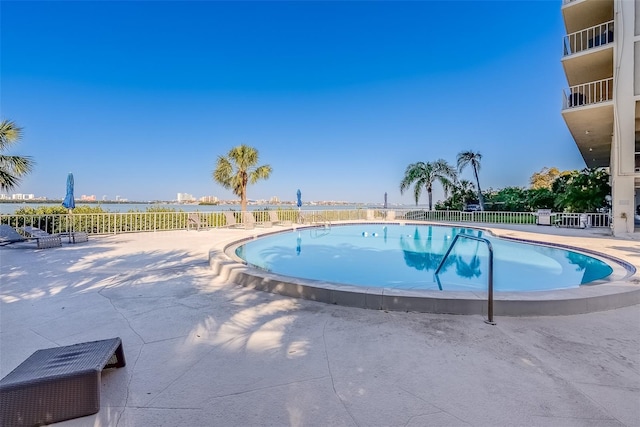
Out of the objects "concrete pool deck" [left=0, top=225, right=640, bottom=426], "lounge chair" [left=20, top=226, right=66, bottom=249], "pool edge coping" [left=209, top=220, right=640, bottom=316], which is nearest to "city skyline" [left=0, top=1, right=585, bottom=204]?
"lounge chair" [left=20, top=226, right=66, bottom=249]

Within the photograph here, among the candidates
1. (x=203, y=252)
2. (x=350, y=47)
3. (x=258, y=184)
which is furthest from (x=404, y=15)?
(x=203, y=252)

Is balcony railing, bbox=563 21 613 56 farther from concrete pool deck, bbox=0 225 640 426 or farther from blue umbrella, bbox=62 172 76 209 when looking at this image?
blue umbrella, bbox=62 172 76 209

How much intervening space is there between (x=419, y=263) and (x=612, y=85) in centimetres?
1196

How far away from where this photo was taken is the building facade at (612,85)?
10.2 m

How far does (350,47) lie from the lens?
17922 mm

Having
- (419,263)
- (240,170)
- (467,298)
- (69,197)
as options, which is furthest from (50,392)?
(240,170)

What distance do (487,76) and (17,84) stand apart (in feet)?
88.6

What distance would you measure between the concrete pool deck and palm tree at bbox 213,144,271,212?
1531cm

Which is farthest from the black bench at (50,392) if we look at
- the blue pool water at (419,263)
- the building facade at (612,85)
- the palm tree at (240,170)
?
the palm tree at (240,170)

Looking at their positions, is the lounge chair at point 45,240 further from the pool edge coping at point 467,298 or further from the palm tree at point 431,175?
the palm tree at point 431,175

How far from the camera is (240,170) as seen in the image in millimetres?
19062

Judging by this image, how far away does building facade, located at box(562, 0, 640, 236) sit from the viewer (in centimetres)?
1025

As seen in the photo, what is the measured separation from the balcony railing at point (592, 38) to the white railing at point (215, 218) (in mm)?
7436

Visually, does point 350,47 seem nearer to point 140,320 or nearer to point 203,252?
point 203,252
